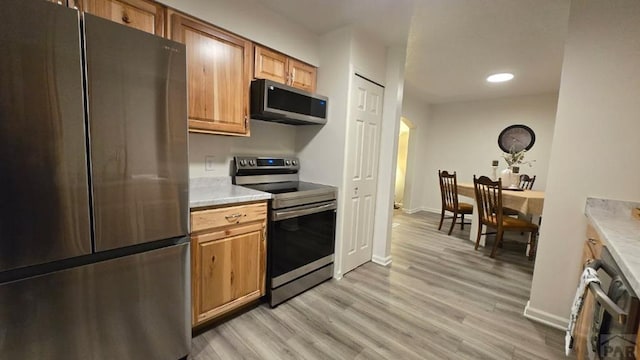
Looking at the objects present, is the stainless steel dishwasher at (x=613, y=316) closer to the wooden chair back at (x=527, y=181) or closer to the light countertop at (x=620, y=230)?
the light countertop at (x=620, y=230)

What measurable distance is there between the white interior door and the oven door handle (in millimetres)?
233

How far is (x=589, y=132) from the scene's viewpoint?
1729 millimetres

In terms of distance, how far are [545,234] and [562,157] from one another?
0.57m

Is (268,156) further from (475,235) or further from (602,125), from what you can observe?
(475,235)

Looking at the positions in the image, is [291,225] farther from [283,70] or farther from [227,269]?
[283,70]

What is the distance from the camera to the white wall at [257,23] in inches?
68.4

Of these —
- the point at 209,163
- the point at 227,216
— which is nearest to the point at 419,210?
the point at 209,163

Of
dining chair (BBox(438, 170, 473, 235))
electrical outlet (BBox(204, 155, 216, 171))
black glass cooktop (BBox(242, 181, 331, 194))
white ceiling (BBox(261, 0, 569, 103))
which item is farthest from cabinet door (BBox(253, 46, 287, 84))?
dining chair (BBox(438, 170, 473, 235))

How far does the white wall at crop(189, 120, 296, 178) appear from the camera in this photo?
206 cm

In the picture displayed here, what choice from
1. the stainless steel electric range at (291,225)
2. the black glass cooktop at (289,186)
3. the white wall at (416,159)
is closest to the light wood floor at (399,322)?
the stainless steel electric range at (291,225)

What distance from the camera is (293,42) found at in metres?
2.28

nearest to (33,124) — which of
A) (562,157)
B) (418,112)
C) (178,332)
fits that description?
(178,332)

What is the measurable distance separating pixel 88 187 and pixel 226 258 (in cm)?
88

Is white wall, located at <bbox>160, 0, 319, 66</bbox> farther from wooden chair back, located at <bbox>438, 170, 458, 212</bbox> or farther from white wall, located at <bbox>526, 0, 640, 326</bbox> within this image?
wooden chair back, located at <bbox>438, 170, 458, 212</bbox>
